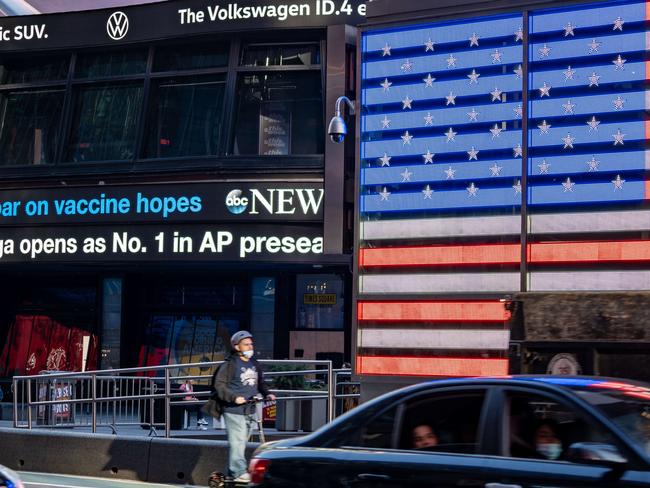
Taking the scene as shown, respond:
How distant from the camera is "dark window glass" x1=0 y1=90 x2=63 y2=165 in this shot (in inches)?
976

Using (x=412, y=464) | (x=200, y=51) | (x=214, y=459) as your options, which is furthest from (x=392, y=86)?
(x=200, y=51)

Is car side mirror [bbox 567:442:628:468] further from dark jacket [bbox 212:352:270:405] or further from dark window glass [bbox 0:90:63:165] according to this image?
dark window glass [bbox 0:90:63:165]

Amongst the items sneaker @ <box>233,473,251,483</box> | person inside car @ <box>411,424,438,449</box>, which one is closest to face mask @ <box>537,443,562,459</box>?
person inside car @ <box>411,424,438,449</box>

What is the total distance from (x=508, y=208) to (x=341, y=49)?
9.15 meters

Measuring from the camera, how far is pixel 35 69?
2522 cm

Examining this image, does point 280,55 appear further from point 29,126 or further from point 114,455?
point 114,455

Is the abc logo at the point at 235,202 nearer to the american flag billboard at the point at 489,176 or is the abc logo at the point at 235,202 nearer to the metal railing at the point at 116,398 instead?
the metal railing at the point at 116,398

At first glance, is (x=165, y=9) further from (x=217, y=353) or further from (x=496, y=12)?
(x=496, y=12)

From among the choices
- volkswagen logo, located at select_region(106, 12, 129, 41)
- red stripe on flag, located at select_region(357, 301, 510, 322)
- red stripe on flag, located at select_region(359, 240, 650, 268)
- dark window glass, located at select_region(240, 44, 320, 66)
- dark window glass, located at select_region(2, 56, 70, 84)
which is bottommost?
red stripe on flag, located at select_region(357, 301, 510, 322)

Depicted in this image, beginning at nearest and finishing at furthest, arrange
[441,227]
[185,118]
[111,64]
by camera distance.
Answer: [441,227] → [185,118] → [111,64]

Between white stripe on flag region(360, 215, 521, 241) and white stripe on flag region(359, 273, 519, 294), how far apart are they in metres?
0.44

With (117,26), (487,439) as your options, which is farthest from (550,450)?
(117,26)

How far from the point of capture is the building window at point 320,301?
23.6 meters

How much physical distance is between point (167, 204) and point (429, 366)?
9.88m
